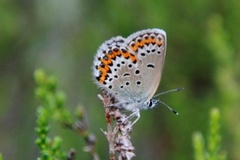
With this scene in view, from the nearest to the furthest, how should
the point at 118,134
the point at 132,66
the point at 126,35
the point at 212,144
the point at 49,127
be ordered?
the point at 118,134 → the point at 49,127 → the point at 212,144 → the point at 132,66 → the point at 126,35

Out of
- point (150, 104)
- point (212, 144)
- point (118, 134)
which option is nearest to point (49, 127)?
point (118, 134)

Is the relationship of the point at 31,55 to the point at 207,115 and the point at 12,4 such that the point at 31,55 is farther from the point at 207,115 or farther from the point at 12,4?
the point at 207,115

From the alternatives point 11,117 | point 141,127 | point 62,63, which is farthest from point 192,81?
point 11,117

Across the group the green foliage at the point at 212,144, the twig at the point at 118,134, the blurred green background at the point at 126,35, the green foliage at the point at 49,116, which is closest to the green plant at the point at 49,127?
the green foliage at the point at 49,116

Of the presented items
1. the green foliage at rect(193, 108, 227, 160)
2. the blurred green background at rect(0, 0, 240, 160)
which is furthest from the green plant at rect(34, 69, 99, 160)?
the blurred green background at rect(0, 0, 240, 160)

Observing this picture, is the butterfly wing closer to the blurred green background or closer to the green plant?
the green plant

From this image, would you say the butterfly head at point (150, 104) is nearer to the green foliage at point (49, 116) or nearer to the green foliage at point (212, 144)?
the green foliage at point (212, 144)

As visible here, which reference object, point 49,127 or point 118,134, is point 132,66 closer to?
point 49,127
